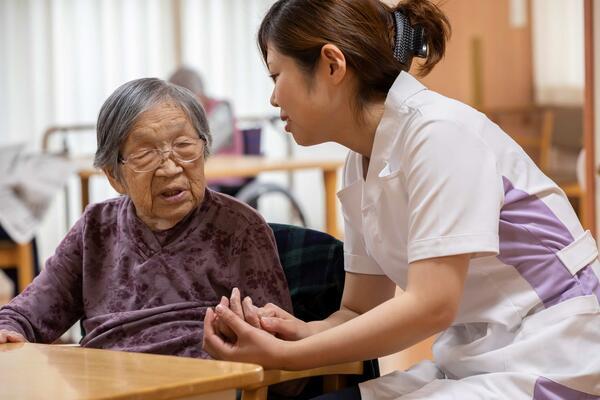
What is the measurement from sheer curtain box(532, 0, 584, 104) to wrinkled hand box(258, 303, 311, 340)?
394cm

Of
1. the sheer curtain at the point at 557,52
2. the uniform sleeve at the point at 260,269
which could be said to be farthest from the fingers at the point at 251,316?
the sheer curtain at the point at 557,52

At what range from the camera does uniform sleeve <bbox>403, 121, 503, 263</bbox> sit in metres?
1.43

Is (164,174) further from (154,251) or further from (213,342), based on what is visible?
(213,342)

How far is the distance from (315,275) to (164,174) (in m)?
0.35

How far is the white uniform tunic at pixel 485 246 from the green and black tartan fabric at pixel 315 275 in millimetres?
316

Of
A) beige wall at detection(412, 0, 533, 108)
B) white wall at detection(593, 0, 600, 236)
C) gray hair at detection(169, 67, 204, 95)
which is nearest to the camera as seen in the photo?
white wall at detection(593, 0, 600, 236)

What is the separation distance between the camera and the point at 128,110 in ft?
6.19

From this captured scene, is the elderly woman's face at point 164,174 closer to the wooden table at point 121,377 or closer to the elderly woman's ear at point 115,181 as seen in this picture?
the elderly woman's ear at point 115,181

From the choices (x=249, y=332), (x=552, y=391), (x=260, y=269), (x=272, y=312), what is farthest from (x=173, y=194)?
(x=552, y=391)

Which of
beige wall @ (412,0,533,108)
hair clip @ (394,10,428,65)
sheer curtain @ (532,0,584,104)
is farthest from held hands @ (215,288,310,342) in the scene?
beige wall @ (412,0,533,108)

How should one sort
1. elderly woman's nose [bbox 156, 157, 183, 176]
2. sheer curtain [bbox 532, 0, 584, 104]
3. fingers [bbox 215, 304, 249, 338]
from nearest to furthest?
fingers [bbox 215, 304, 249, 338]
elderly woman's nose [bbox 156, 157, 183, 176]
sheer curtain [bbox 532, 0, 584, 104]

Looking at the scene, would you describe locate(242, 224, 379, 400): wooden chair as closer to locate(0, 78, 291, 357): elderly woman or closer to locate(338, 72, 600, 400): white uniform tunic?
locate(0, 78, 291, 357): elderly woman

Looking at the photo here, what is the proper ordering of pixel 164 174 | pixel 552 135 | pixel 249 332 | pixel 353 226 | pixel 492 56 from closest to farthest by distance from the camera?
pixel 249 332
pixel 353 226
pixel 164 174
pixel 552 135
pixel 492 56

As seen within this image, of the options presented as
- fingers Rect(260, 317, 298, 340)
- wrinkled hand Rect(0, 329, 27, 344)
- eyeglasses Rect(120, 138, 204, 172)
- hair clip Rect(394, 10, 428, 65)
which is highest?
hair clip Rect(394, 10, 428, 65)
